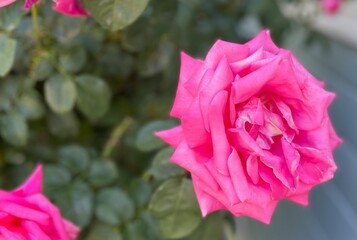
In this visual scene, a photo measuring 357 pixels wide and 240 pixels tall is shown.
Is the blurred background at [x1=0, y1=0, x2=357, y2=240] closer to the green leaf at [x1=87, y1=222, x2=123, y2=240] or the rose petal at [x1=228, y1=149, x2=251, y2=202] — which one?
the green leaf at [x1=87, y1=222, x2=123, y2=240]

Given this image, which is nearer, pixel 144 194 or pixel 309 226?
pixel 144 194

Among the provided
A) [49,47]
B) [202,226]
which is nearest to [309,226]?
[202,226]

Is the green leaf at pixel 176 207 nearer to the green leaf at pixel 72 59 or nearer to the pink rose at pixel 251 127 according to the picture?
the pink rose at pixel 251 127

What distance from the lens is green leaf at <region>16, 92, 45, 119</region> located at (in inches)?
37.4

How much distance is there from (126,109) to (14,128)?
341 mm

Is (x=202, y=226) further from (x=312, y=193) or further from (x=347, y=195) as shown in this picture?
(x=312, y=193)

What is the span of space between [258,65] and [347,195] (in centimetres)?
83

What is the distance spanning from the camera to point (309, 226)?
1.46m

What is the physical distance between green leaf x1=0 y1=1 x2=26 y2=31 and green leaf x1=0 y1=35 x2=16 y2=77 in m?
0.02

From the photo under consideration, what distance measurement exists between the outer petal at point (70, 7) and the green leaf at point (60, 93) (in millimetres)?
228

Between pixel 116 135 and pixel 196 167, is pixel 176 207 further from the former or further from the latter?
pixel 116 135

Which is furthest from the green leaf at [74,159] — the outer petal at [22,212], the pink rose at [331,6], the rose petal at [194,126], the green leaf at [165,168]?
the pink rose at [331,6]

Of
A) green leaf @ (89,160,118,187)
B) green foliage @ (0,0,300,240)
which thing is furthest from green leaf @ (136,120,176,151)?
green leaf @ (89,160,118,187)

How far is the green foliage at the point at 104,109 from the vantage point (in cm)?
78
